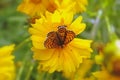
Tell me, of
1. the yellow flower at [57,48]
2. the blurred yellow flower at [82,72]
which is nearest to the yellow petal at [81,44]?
the yellow flower at [57,48]

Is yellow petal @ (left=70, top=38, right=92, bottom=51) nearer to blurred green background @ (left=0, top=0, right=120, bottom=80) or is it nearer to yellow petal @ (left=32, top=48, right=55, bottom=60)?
yellow petal @ (left=32, top=48, right=55, bottom=60)

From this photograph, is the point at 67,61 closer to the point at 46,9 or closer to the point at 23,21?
the point at 46,9

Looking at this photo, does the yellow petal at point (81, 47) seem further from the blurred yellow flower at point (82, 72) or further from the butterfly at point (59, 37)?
the blurred yellow flower at point (82, 72)

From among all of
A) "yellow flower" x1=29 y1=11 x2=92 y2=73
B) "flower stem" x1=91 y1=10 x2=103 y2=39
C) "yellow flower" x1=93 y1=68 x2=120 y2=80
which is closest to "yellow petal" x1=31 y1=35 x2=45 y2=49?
"yellow flower" x1=29 y1=11 x2=92 y2=73

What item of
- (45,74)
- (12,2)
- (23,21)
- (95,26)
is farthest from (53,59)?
(12,2)

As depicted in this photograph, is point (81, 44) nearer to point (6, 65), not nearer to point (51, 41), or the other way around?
point (51, 41)
